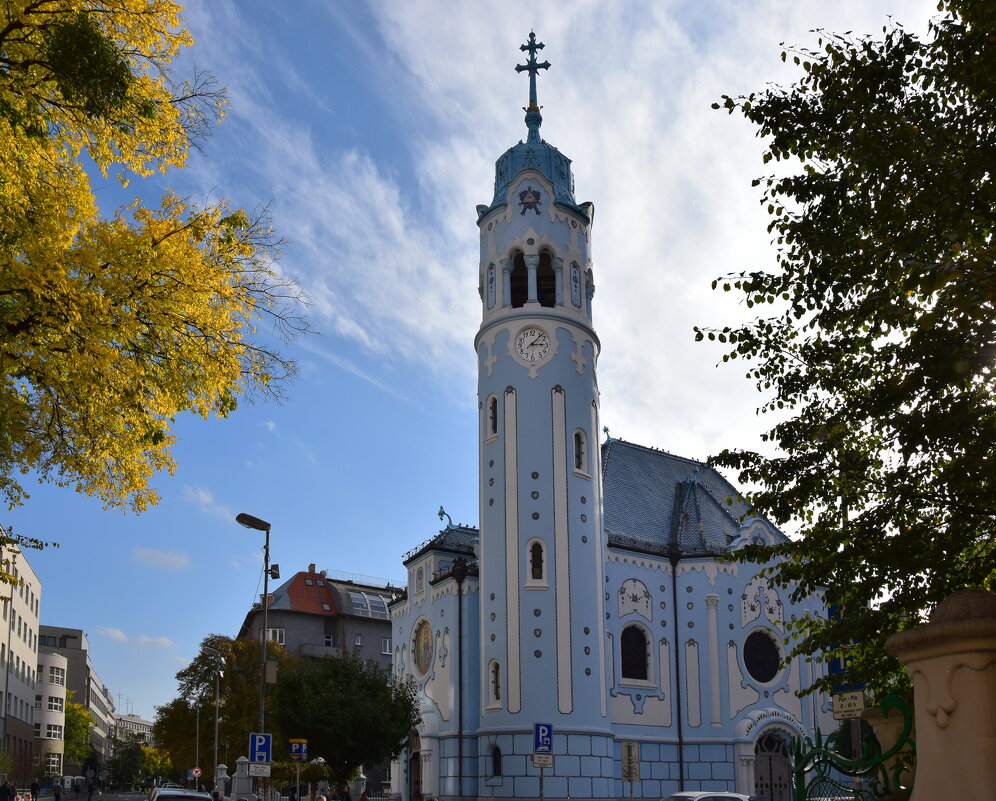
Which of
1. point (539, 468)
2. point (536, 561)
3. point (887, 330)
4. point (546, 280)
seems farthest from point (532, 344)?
point (887, 330)

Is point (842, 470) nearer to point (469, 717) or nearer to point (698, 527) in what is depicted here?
point (469, 717)

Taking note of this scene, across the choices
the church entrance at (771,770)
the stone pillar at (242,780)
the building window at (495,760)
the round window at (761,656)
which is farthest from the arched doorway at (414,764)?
the round window at (761,656)

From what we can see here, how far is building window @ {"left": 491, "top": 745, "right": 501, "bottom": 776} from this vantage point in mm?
37188

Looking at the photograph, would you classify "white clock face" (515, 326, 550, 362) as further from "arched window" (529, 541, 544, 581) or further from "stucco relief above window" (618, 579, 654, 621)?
"stucco relief above window" (618, 579, 654, 621)

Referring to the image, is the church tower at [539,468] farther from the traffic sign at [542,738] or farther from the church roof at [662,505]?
the traffic sign at [542,738]

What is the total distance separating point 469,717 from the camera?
40094 millimetres

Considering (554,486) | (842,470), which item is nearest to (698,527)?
(554,486)

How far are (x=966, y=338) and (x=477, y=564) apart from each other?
33.5 metres

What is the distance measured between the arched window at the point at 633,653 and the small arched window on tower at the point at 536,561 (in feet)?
16.7

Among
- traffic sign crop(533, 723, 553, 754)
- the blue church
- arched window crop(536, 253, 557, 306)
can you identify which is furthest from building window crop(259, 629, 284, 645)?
→ traffic sign crop(533, 723, 553, 754)

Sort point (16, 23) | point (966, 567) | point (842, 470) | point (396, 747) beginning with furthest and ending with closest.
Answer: point (396, 747), point (842, 470), point (966, 567), point (16, 23)

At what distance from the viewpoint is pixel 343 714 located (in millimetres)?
35500

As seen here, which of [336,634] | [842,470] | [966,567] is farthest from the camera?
[336,634]

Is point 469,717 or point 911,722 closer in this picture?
point 911,722
